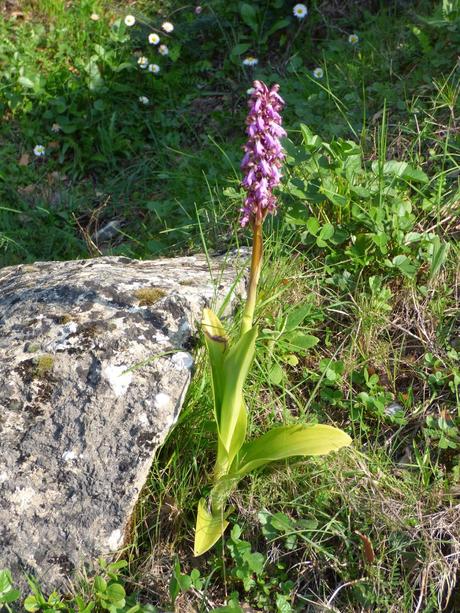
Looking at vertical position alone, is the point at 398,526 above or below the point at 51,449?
below

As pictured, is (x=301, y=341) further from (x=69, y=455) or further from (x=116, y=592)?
(x=116, y=592)

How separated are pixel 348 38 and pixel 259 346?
108 inches

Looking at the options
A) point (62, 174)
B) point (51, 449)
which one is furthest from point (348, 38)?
point (51, 449)

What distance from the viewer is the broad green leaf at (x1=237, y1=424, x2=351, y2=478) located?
7.47 feet

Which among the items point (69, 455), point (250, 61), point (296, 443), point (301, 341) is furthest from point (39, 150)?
point (296, 443)

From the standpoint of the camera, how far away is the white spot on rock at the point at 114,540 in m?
2.21

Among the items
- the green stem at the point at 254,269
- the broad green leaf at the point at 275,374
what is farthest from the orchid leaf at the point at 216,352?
the broad green leaf at the point at 275,374

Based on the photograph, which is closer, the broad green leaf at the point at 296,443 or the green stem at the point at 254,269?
the green stem at the point at 254,269

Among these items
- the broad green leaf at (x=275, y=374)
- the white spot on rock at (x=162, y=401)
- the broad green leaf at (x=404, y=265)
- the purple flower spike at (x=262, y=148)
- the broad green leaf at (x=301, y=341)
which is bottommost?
the broad green leaf at (x=275, y=374)

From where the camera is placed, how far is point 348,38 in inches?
184

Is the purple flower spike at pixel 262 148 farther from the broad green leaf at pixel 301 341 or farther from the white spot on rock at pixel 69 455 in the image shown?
the white spot on rock at pixel 69 455

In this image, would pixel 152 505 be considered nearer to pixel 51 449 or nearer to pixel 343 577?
pixel 51 449

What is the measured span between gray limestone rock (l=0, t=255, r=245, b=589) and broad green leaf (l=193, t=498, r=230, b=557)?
232mm

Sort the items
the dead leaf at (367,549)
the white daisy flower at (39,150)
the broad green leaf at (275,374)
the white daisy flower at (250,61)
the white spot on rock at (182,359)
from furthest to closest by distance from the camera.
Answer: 1. the white daisy flower at (250,61)
2. the white daisy flower at (39,150)
3. the broad green leaf at (275,374)
4. the white spot on rock at (182,359)
5. the dead leaf at (367,549)
